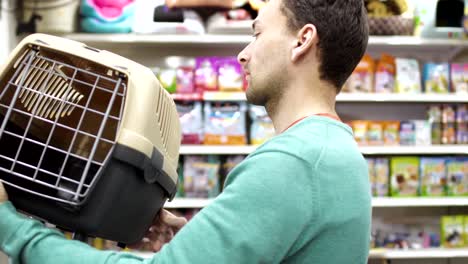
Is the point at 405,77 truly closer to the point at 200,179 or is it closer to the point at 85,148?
the point at 200,179

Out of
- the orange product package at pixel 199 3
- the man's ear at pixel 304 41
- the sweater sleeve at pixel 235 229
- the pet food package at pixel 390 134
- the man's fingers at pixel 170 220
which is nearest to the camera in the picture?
the sweater sleeve at pixel 235 229

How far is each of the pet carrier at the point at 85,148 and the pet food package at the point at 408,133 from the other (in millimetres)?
2813

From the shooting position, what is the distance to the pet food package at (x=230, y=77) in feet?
11.2

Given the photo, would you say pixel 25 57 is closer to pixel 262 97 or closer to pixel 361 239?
pixel 262 97

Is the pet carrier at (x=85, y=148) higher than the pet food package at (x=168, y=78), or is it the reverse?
the pet carrier at (x=85, y=148)

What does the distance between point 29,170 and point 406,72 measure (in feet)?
10.1

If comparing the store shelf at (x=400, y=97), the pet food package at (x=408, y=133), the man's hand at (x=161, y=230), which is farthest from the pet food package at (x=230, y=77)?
the man's hand at (x=161, y=230)

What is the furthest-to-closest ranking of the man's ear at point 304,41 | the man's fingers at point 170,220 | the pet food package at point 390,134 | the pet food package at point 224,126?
the pet food package at point 390,134
the pet food package at point 224,126
the man's fingers at point 170,220
the man's ear at point 304,41

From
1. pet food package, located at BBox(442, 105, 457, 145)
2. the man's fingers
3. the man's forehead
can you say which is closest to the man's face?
the man's forehead

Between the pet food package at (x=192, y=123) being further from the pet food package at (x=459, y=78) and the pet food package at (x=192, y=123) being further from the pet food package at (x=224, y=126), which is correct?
the pet food package at (x=459, y=78)

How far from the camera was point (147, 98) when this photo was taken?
88 centimetres

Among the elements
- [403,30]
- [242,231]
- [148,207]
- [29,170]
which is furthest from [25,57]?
[403,30]

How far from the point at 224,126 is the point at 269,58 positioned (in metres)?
2.45

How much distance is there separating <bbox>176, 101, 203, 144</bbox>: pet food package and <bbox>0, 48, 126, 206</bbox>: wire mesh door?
2.39 m
